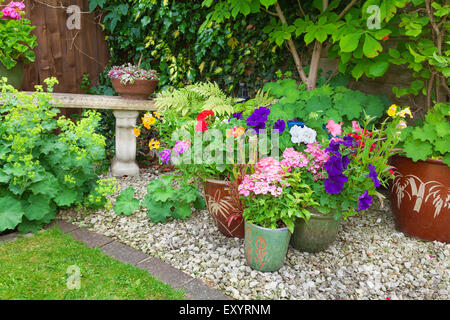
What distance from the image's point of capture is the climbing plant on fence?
363cm

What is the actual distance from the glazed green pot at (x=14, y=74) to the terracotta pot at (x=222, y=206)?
248 cm

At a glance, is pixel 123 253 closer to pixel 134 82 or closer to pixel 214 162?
pixel 214 162

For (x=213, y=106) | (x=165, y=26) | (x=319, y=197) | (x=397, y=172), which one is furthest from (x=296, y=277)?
(x=165, y=26)

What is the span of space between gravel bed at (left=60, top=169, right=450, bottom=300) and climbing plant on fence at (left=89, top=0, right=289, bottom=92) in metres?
1.68

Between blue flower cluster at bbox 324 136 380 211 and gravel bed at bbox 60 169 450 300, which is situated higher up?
blue flower cluster at bbox 324 136 380 211

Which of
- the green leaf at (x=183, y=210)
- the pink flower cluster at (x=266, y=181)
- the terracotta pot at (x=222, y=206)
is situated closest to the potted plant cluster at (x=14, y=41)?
the green leaf at (x=183, y=210)

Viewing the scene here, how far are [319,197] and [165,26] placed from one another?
2.70m

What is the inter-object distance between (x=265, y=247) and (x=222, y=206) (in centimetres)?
48

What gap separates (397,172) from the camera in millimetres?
2656

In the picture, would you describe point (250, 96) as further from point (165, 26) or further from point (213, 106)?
point (165, 26)

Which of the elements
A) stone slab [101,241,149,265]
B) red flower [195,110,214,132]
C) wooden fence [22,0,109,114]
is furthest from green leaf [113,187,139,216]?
wooden fence [22,0,109,114]

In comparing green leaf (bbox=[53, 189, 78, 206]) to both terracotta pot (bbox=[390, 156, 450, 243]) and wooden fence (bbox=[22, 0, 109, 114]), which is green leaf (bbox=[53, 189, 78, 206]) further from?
terracotta pot (bbox=[390, 156, 450, 243])

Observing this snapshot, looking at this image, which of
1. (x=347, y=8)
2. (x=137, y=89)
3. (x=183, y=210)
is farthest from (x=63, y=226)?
(x=347, y=8)

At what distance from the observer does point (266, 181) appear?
2.10 meters
